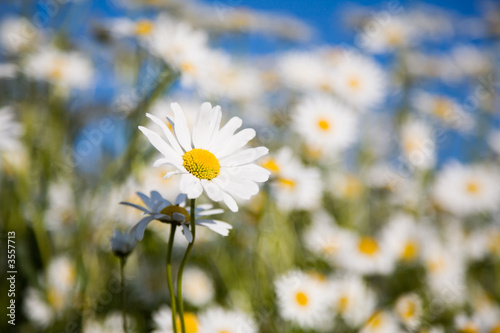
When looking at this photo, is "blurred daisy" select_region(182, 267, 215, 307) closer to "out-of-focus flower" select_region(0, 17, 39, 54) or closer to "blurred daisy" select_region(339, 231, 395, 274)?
"blurred daisy" select_region(339, 231, 395, 274)

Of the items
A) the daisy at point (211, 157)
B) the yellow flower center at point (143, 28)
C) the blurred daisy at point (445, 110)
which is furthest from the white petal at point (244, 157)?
the blurred daisy at point (445, 110)

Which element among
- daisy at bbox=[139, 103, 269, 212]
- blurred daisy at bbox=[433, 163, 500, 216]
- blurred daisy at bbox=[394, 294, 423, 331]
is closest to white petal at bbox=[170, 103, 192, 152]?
daisy at bbox=[139, 103, 269, 212]

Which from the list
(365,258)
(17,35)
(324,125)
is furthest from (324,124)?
(17,35)

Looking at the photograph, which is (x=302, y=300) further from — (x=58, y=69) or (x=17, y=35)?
(x=17, y=35)

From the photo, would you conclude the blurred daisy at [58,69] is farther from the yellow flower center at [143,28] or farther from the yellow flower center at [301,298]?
the yellow flower center at [301,298]

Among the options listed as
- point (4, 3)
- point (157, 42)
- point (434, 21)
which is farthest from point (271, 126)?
point (434, 21)
